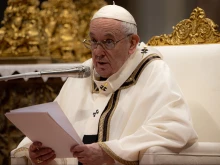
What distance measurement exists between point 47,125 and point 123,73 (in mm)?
887

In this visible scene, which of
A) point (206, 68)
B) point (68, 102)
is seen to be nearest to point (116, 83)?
point (68, 102)

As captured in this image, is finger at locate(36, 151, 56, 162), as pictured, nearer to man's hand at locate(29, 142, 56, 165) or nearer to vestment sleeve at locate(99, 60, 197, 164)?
man's hand at locate(29, 142, 56, 165)

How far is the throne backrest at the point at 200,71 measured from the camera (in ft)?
13.2

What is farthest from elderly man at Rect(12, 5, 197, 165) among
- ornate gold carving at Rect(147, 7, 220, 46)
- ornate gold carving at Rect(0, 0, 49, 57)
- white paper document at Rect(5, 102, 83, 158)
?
ornate gold carving at Rect(0, 0, 49, 57)

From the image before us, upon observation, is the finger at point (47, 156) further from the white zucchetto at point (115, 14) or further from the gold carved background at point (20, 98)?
the gold carved background at point (20, 98)

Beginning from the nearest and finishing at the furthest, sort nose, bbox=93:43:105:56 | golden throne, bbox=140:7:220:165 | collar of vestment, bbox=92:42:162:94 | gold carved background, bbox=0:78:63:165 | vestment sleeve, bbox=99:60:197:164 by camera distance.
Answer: vestment sleeve, bbox=99:60:197:164, nose, bbox=93:43:105:56, collar of vestment, bbox=92:42:162:94, golden throne, bbox=140:7:220:165, gold carved background, bbox=0:78:63:165

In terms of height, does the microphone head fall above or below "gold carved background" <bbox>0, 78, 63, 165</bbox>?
above

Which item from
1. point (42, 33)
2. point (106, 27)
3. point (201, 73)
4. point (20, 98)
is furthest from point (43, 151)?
point (42, 33)

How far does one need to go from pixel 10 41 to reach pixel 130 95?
244cm

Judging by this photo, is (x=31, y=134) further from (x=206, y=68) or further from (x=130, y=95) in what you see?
(x=206, y=68)

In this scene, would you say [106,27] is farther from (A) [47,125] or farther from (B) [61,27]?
(B) [61,27]

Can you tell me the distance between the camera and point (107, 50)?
3.82m

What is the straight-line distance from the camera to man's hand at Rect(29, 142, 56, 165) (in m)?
3.41

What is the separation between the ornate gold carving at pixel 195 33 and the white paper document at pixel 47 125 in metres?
1.50
